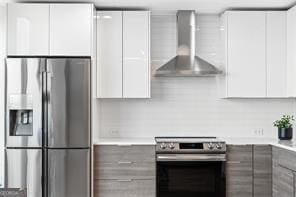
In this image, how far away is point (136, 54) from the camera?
5.05 metres

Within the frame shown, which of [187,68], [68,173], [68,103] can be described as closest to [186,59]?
[187,68]

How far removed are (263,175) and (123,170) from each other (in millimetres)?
1541

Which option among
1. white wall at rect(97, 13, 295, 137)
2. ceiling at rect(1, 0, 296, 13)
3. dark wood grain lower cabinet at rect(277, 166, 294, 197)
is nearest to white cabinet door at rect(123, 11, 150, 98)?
ceiling at rect(1, 0, 296, 13)

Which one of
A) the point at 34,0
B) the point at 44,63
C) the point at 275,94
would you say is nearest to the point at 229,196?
the point at 275,94

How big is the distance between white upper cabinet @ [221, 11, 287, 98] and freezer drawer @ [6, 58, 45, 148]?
2.16m

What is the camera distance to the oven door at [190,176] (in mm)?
4707

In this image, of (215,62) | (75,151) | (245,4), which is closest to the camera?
(75,151)

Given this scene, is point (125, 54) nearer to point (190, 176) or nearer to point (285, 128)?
point (190, 176)

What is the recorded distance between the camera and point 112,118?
5.38 meters

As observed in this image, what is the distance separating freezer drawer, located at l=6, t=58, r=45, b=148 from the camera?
451 cm

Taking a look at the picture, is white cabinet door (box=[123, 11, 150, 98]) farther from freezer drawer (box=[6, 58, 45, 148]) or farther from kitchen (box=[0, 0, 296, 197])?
freezer drawer (box=[6, 58, 45, 148])

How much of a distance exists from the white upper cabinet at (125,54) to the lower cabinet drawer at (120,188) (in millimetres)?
989

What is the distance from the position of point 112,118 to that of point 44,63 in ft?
3.99

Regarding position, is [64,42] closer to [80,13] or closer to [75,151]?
[80,13]
